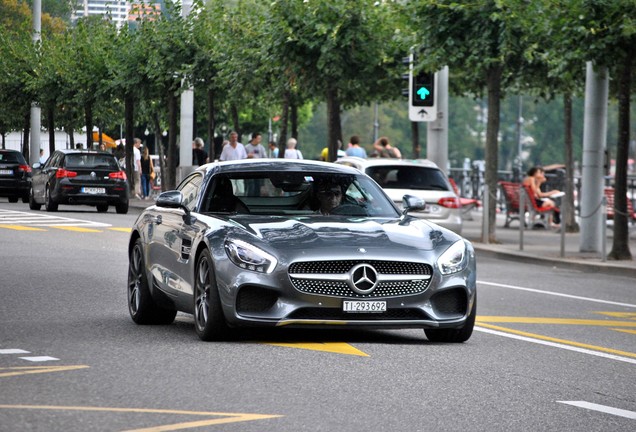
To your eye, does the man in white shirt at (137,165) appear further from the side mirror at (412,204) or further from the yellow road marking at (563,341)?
the side mirror at (412,204)

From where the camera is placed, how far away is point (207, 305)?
11320 millimetres

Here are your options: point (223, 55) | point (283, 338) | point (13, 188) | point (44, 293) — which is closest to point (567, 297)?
point (44, 293)

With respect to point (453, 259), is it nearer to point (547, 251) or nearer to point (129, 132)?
point (547, 251)

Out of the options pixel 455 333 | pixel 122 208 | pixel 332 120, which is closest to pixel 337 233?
pixel 455 333

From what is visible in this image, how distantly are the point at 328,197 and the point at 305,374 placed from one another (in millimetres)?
Result: 2955

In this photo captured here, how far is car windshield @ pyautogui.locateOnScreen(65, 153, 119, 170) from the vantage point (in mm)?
38281

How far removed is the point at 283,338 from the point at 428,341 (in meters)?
1.13

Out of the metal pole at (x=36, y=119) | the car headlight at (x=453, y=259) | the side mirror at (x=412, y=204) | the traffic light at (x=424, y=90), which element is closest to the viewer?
the car headlight at (x=453, y=259)

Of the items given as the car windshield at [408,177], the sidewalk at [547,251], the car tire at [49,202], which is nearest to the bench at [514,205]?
the sidewalk at [547,251]

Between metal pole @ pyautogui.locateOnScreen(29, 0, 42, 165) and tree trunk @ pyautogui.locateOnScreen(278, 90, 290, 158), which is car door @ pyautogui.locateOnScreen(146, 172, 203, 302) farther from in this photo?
metal pole @ pyautogui.locateOnScreen(29, 0, 42, 165)

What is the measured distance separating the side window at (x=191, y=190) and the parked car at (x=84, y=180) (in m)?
25.0

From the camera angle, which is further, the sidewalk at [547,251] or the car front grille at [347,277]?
the sidewalk at [547,251]

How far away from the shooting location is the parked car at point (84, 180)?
38.0 metres

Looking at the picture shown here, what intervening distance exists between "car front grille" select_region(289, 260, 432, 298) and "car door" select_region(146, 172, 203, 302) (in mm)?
1111
